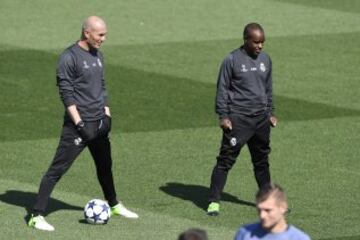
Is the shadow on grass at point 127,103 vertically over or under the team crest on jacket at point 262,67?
under

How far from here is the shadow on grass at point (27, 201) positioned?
16.2 m

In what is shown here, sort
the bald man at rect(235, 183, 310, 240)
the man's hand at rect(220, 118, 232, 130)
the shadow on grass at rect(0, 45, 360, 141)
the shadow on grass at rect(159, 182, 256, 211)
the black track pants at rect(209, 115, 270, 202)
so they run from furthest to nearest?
the shadow on grass at rect(0, 45, 360, 141) → the shadow on grass at rect(159, 182, 256, 211) → the black track pants at rect(209, 115, 270, 202) → the man's hand at rect(220, 118, 232, 130) → the bald man at rect(235, 183, 310, 240)

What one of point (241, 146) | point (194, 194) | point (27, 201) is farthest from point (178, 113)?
point (241, 146)

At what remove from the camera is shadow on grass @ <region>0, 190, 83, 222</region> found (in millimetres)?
16219

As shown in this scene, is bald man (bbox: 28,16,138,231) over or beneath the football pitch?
over

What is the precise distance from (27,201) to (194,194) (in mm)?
2305

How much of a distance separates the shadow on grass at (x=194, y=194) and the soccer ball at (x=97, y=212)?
5.35 feet

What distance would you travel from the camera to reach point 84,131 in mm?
15070

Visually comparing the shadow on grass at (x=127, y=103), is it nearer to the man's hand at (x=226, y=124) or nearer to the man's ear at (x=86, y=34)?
the man's hand at (x=226, y=124)

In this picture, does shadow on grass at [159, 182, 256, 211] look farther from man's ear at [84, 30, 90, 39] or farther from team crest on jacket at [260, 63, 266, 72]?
man's ear at [84, 30, 90, 39]

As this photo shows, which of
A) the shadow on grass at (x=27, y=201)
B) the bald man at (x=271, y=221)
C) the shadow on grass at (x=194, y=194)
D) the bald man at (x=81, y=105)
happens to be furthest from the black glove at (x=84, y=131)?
the bald man at (x=271, y=221)

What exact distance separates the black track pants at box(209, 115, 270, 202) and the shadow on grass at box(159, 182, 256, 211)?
45 centimetres

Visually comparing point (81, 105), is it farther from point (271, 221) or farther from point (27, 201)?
point (271, 221)

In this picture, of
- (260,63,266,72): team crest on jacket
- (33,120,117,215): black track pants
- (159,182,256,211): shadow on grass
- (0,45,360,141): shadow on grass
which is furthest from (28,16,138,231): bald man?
(0,45,360,141): shadow on grass
